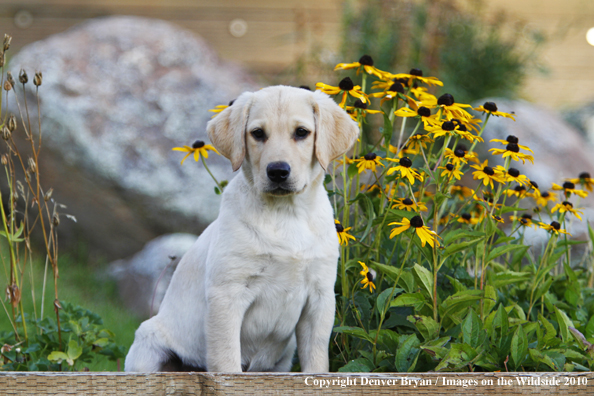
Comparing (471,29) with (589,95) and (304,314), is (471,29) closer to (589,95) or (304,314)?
(589,95)

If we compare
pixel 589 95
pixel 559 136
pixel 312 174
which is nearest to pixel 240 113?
pixel 312 174

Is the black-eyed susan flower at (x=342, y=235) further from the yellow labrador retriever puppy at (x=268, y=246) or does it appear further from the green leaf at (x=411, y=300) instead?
the green leaf at (x=411, y=300)

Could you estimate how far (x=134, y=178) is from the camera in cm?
485

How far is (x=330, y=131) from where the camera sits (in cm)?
230

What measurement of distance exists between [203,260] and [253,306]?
328mm

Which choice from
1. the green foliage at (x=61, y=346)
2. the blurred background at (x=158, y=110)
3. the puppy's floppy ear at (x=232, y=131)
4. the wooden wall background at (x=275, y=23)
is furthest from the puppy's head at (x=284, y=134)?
the wooden wall background at (x=275, y=23)

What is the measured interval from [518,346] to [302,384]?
825mm

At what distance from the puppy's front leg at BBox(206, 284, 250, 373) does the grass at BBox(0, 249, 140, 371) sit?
150 centimetres

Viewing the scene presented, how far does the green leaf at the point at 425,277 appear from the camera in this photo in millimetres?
2138

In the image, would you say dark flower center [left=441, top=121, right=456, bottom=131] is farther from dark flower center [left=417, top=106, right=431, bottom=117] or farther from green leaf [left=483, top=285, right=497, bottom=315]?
green leaf [left=483, top=285, right=497, bottom=315]

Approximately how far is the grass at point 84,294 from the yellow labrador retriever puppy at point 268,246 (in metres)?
1.46

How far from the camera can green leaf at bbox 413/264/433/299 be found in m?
2.14

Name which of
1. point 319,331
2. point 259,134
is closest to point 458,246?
point 319,331

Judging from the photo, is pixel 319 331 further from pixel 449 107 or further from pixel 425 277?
pixel 449 107
